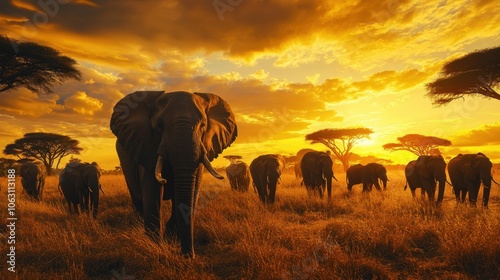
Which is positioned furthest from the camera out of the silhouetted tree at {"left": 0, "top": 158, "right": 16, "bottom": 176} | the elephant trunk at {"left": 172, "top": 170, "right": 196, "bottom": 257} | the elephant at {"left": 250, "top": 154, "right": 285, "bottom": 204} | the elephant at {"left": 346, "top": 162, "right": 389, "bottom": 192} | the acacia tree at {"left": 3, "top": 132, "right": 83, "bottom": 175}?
the silhouetted tree at {"left": 0, "top": 158, "right": 16, "bottom": 176}

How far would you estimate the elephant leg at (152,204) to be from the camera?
558cm

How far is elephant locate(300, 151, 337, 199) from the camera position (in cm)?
1376

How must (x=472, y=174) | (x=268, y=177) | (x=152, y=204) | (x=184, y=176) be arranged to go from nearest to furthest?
(x=184, y=176), (x=152, y=204), (x=472, y=174), (x=268, y=177)

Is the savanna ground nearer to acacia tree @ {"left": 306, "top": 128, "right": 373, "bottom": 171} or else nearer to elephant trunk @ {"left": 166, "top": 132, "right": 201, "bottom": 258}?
elephant trunk @ {"left": 166, "top": 132, "right": 201, "bottom": 258}

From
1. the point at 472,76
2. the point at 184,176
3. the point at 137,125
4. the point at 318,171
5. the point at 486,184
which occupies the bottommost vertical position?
the point at 486,184

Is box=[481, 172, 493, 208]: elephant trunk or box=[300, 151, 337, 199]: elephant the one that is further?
box=[300, 151, 337, 199]: elephant

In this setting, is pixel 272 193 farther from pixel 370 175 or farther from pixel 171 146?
pixel 171 146

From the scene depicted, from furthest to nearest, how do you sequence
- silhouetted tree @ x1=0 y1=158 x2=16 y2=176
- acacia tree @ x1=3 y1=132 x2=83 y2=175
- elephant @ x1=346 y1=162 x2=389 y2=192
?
silhouetted tree @ x1=0 y1=158 x2=16 y2=176, acacia tree @ x1=3 y1=132 x2=83 y2=175, elephant @ x1=346 y1=162 x2=389 y2=192

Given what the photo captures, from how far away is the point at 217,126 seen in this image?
6.43 metres

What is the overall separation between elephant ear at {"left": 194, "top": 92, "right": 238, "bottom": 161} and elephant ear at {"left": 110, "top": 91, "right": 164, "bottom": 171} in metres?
0.92

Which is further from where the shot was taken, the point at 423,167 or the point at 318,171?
the point at 318,171

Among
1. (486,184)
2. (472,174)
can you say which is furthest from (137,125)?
(472,174)

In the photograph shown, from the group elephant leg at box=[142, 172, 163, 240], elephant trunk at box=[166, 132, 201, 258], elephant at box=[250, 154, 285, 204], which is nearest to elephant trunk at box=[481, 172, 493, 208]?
elephant at box=[250, 154, 285, 204]

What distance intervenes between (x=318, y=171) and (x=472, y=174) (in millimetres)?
5475
